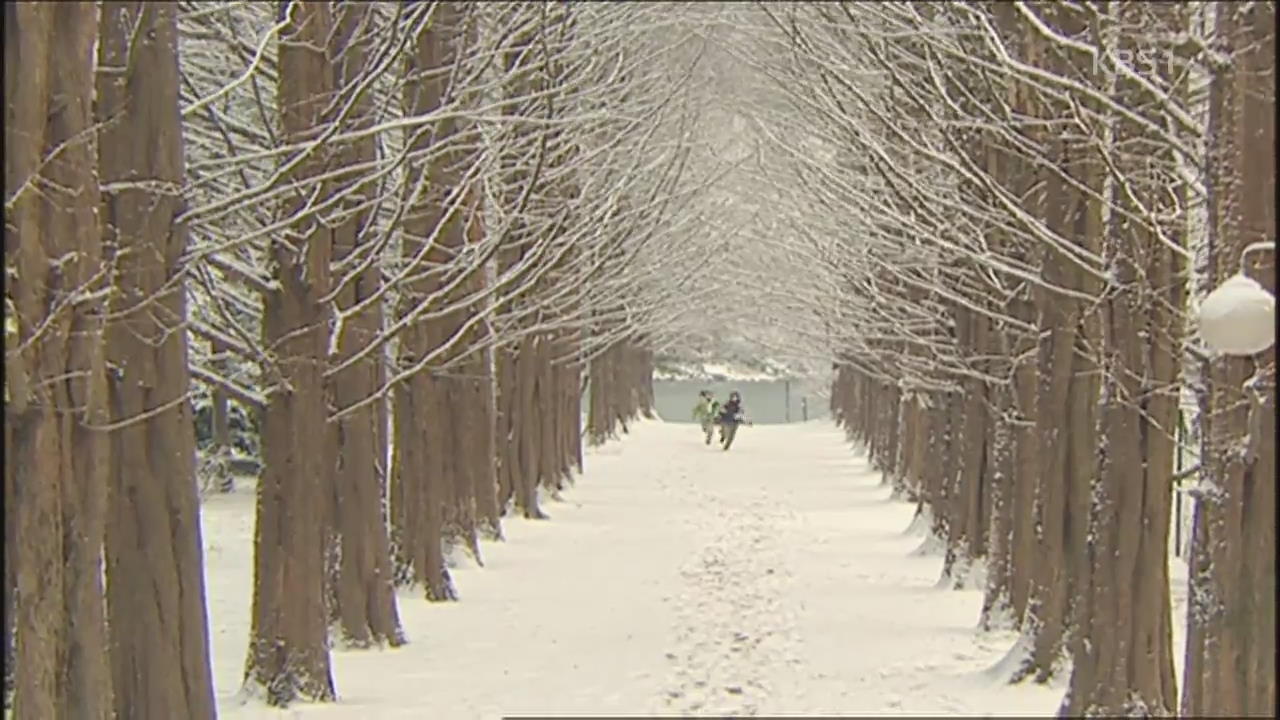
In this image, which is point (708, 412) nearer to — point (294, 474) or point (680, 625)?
point (680, 625)

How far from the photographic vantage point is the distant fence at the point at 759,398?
64125 millimetres

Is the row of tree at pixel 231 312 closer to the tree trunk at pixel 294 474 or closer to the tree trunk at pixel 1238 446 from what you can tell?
the tree trunk at pixel 294 474

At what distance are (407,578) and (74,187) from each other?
29.0 feet

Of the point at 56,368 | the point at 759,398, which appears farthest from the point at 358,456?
the point at 759,398

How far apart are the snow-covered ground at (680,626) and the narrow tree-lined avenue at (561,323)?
79 millimetres

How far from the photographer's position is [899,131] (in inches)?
362

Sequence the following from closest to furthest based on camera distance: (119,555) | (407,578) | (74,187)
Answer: (74,187)
(119,555)
(407,578)

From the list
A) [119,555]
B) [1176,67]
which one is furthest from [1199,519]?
[119,555]

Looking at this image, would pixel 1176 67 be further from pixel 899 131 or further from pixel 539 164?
pixel 539 164

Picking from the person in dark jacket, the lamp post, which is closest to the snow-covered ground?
the lamp post

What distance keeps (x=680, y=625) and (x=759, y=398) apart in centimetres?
5572

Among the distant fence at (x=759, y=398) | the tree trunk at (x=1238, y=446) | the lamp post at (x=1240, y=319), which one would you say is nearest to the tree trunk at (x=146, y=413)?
the tree trunk at (x=1238, y=446)

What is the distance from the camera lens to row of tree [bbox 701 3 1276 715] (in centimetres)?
481

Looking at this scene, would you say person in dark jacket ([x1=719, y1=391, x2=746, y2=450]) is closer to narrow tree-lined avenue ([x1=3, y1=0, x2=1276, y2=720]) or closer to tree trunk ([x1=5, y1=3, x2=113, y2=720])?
narrow tree-lined avenue ([x1=3, y1=0, x2=1276, y2=720])
